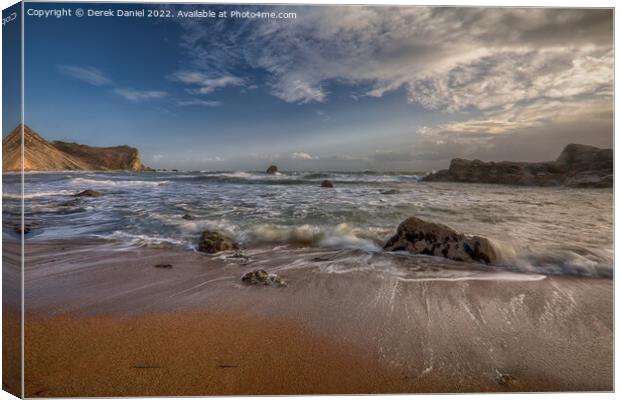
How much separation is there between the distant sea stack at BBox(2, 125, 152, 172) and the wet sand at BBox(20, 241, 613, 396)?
669 mm

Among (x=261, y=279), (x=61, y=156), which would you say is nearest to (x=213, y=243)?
(x=261, y=279)

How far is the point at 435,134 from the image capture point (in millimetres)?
2418

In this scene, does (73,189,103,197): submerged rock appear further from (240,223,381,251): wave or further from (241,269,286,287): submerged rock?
(241,269,286,287): submerged rock

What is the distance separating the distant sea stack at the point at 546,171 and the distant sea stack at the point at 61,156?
8.31 feet

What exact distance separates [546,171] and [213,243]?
2970mm

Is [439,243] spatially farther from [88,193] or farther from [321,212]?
[88,193]

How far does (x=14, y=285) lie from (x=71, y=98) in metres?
1.33

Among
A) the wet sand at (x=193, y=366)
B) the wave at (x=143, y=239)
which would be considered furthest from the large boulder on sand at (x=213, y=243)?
the wet sand at (x=193, y=366)

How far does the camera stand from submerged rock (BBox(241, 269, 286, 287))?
2295 millimetres

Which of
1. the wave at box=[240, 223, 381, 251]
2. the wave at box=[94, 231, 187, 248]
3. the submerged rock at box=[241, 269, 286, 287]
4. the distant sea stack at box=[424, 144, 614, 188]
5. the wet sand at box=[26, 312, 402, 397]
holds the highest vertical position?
the distant sea stack at box=[424, 144, 614, 188]

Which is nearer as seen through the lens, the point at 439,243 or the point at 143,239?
the point at 439,243

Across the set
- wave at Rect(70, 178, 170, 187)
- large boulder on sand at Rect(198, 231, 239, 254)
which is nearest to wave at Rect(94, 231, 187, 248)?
large boulder on sand at Rect(198, 231, 239, 254)

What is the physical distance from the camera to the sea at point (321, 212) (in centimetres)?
231

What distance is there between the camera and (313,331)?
1.90 metres
